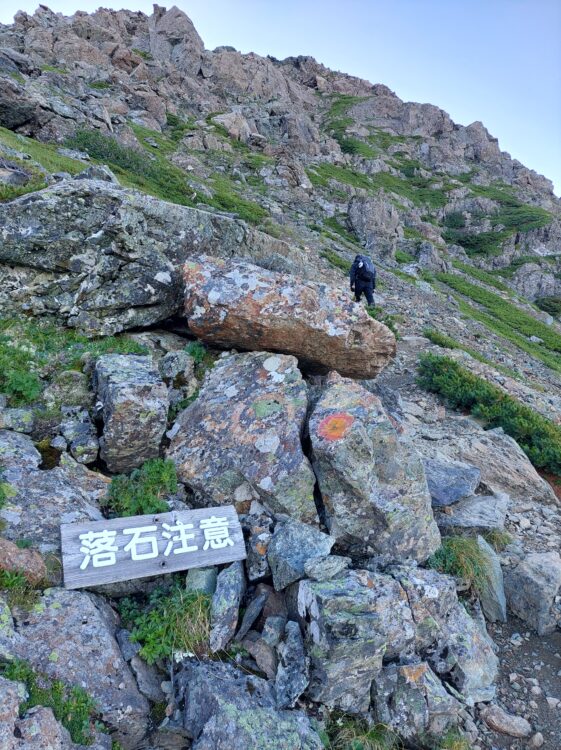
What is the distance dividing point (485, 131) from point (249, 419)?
147116mm

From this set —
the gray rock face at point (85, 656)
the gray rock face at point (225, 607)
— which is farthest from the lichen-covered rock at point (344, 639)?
the gray rock face at point (85, 656)

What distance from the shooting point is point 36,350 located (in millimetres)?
7766

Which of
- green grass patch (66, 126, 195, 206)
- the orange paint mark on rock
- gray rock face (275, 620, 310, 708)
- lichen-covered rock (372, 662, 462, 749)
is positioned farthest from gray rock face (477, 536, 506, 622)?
green grass patch (66, 126, 195, 206)

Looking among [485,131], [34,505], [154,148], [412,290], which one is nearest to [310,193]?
[154,148]

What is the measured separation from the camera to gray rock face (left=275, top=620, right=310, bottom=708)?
443 cm

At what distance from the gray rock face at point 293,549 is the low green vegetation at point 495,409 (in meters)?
7.63

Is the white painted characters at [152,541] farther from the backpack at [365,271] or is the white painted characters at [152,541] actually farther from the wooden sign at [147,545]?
the backpack at [365,271]

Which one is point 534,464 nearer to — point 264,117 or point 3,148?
point 3,148

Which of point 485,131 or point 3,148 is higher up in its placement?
point 485,131

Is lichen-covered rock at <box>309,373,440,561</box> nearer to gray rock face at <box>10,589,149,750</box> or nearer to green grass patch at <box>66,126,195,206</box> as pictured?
gray rock face at <box>10,589,149,750</box>

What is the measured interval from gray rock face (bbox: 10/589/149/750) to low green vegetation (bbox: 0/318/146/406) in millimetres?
3484

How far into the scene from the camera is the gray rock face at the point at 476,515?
752 cm

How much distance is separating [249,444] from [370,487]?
6.07ft

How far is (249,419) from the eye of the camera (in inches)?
273
